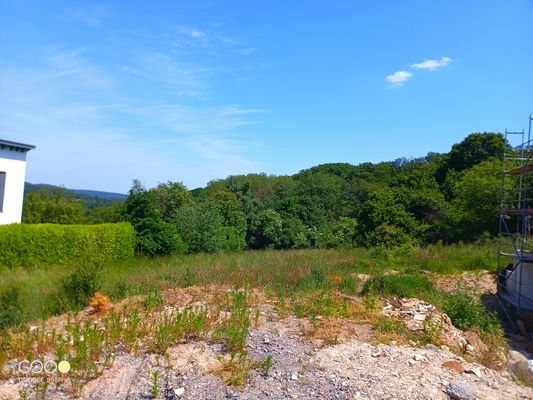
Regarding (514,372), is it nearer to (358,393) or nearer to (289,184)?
(358,393)

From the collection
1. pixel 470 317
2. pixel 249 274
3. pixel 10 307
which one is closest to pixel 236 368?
pixel 10 307

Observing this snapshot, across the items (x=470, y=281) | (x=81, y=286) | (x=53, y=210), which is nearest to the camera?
(x=81, y=286)

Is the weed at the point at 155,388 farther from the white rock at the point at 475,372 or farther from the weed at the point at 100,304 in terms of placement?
the white rock at the point at 475,372

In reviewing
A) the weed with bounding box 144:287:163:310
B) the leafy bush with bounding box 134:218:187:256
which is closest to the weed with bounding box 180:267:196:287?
the weed with bounding box 144:287:163:310

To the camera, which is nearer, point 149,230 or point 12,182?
point 12,182

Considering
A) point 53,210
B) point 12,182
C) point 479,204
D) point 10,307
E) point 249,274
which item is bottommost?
point 10,307

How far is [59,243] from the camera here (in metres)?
14.7

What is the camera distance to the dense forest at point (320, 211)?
1869 centimetres

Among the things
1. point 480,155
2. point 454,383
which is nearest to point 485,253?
point 454,383

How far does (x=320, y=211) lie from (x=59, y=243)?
58.7 ft

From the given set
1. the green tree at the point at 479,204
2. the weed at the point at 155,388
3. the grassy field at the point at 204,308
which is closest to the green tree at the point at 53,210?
the grassy field at the point at 204,308

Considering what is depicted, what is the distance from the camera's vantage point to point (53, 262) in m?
14.5

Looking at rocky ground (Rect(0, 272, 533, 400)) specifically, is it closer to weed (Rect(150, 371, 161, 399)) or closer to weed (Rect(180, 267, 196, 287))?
weed (Rect(150, 371, 161, 399))

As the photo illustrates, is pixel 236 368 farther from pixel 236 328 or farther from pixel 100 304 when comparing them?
pixel 100 304
